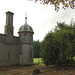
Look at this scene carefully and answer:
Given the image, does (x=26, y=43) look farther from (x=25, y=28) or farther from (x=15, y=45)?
(x=25, y=28)

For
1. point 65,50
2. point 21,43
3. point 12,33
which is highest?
point 12,33

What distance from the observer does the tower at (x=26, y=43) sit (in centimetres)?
2495

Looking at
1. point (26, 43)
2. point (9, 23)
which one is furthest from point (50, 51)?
point (9, 23)

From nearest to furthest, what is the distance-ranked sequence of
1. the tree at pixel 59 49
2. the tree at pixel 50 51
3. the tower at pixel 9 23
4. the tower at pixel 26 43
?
the tree at pixel 59 49 < the tree at pixel 50 51 < the tower at pixel 9 23 < the tower at pixel 26 43

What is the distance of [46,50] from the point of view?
20.3 m

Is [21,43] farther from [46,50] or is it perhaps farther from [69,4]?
[69,4]

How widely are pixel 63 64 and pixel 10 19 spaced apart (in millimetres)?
14088

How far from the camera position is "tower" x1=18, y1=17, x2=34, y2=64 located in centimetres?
2495

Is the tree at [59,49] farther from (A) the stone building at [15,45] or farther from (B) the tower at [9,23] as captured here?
(B) the tower at [9,23]

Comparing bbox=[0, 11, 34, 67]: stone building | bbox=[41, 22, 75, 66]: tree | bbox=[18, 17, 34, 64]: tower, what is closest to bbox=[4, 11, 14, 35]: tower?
bbox=[0, 11, 34, 67]: stone building

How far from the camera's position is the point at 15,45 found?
81.9 feet

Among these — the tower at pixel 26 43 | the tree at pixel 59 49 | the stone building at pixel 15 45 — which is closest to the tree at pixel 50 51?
the tree at pixel 59 49

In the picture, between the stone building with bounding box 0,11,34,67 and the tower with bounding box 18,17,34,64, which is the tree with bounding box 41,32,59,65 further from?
the stone building with bounding box 0,11,34,67

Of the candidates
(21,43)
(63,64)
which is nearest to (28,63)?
(21,43)
